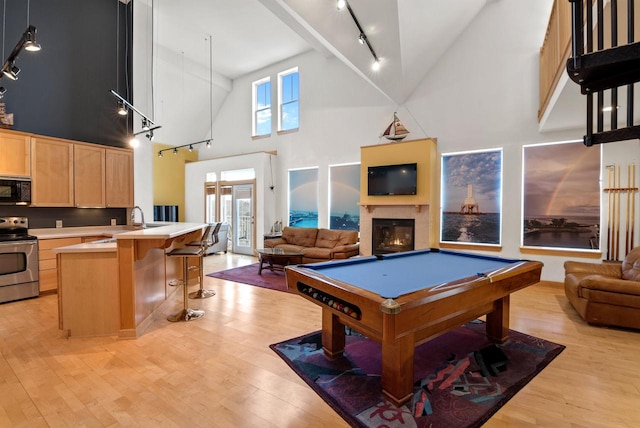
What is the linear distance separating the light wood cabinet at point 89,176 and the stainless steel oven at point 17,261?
2.65 feet

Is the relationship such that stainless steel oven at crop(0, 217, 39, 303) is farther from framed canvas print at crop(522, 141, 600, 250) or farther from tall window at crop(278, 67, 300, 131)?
framed canvas print at crop(522, 141, 600, 250)

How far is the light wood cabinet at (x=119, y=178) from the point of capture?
5.19m

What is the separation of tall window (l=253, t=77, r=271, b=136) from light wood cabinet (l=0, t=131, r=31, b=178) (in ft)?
17.5

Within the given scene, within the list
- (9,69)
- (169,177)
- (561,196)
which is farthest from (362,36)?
(169,177)

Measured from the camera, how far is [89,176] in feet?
16.3

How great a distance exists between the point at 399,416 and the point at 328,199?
574 cm

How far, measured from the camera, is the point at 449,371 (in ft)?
7.79

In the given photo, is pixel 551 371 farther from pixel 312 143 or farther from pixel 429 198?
pixel 312 143

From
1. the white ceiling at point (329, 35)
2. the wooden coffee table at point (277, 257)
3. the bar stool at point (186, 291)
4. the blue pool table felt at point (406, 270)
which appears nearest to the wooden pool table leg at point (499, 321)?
the blue pool table felt at point (406, 270)

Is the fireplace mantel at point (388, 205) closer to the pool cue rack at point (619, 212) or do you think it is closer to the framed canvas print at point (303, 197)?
the framed canvas print at point (303, 197)

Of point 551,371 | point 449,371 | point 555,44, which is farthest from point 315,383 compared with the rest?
point 555,44

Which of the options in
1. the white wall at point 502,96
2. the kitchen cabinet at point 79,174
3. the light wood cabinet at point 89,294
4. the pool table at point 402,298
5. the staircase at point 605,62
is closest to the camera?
the staircase at point 605,62

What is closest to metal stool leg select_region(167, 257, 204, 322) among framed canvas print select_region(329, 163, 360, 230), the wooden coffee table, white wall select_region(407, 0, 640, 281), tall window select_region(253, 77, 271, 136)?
the wooden coffee table

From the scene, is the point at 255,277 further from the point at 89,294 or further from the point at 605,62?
the point at 605,62
